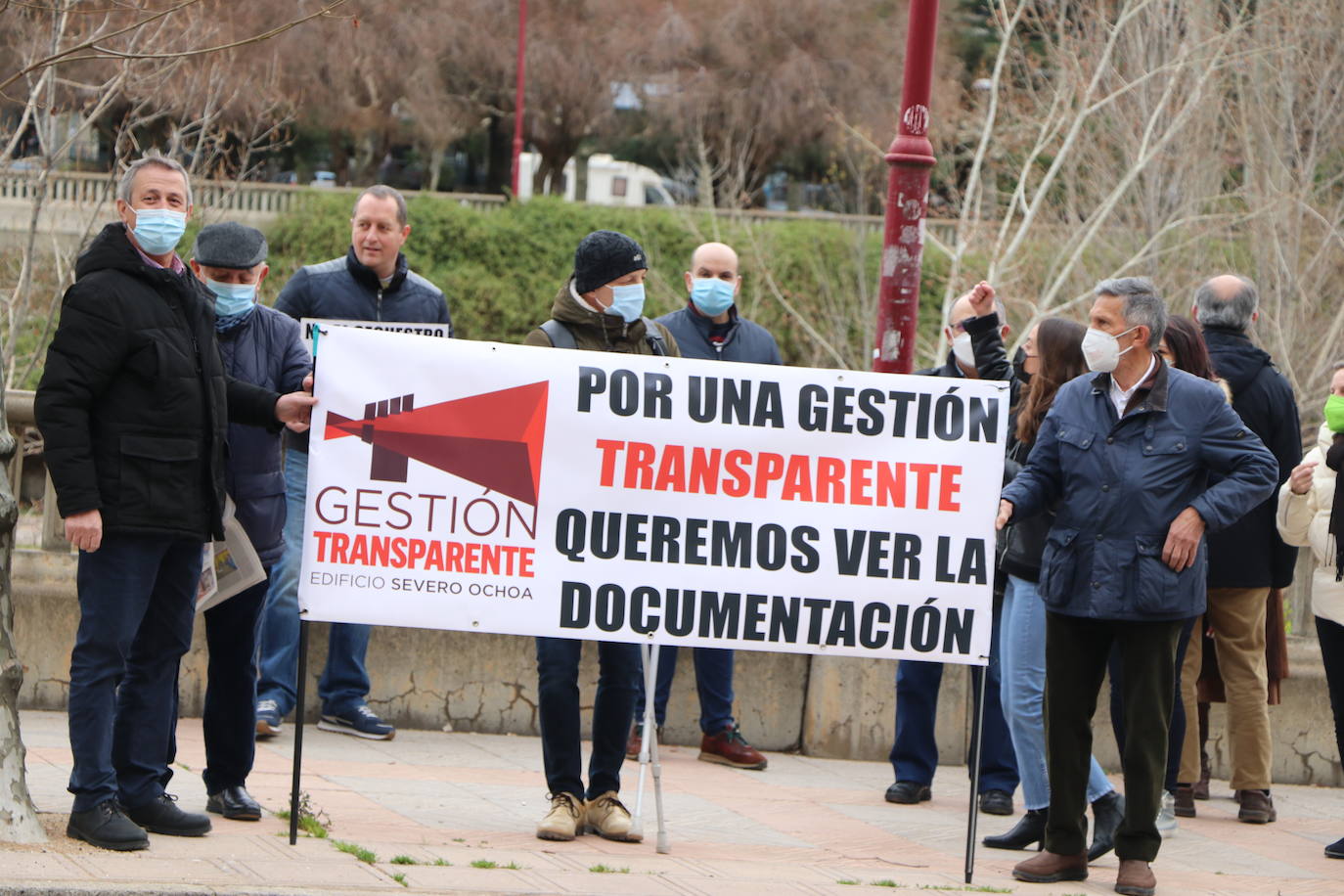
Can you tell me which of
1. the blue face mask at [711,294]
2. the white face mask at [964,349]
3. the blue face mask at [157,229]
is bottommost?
the white face mask at [964,349]

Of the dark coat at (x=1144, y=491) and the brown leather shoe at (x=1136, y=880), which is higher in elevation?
the dark coat at (x=1144, y=491)

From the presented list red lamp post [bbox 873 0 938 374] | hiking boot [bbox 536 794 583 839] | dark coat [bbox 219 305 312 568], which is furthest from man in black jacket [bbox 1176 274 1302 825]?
dark coat [bbox 219 305 312 568]

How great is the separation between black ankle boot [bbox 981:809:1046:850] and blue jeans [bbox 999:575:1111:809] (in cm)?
10

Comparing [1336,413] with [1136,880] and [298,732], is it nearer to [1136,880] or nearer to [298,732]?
[1136,880]

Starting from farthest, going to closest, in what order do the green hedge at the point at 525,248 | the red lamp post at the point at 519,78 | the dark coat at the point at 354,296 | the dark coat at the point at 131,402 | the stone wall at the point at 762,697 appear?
the red lamp post at the point at 519,78 → the green hedge at the point at 525,248 → the stone wall at the point at 762,697 → the dark coat at the point at 354,296 → the dark coat at the point at 131,402

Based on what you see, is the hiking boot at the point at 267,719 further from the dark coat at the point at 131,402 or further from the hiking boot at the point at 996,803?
the hiking boot at the point at 996,803

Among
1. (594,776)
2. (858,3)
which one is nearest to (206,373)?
(594,776)

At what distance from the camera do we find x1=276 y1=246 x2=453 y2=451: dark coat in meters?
7.74

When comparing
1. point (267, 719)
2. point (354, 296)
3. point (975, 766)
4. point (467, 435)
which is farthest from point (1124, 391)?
point (267, 719)

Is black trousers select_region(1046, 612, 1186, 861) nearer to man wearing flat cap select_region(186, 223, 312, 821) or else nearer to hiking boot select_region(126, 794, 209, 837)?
man wearing flat cap select_region(186, 223, 312, 821)

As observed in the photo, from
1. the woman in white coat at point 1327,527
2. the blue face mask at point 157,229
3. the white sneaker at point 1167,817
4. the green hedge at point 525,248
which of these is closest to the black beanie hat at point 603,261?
the blue face mask at point 157,229

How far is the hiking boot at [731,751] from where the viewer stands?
312 inches

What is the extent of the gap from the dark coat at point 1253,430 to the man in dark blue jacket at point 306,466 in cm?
331

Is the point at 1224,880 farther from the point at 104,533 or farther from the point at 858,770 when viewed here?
the point at 104,533
